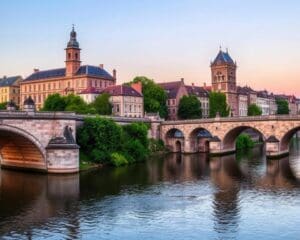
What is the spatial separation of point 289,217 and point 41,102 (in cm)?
10842

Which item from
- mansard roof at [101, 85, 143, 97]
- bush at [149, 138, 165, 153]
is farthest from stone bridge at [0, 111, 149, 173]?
mansard roof at [101, 85, 143, 97]

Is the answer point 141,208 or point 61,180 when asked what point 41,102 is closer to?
point 61,180

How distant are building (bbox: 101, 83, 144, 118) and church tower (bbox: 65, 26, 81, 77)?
66.6ft

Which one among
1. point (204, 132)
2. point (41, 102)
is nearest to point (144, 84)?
point (204, 132)

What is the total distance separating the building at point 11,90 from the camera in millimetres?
147250

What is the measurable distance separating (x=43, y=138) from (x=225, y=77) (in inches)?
3529

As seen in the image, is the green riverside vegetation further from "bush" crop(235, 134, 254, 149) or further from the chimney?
the chimney

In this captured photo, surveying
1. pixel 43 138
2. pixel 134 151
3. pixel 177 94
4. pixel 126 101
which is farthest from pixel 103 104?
pixel 43 138

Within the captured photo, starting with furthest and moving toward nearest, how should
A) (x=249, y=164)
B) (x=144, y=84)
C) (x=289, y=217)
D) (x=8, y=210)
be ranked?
(x=144, y=84)
(x=249, y=164)
(x=8, y=210)
(x=289, y=217)

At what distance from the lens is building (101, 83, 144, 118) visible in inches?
3964

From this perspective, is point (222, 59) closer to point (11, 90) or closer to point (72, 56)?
point (72, 56)

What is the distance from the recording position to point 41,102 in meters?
132

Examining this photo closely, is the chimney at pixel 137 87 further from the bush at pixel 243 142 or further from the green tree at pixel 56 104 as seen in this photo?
the bush at pixel 243 142

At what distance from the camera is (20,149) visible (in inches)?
2215
